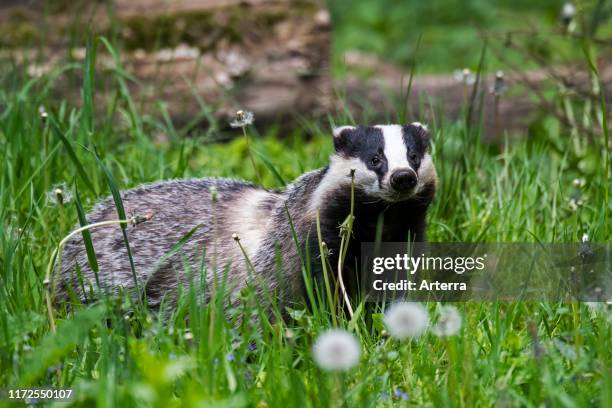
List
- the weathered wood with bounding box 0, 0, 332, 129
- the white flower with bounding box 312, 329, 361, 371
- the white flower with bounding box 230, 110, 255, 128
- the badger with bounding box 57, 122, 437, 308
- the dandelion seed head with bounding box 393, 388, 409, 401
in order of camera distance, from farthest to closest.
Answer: the weathered wood with bounding box 0, 0, 332, 129, the white flower with bounding box 230, 110, 255, 128, the badger with bounding box 57, 122, 437, 308, the dandelion seed head with bounding box 393, 388, 409, 401, the white flower with bounding box 312, 329, 361, 371

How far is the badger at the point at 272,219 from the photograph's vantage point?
3734 millimetres

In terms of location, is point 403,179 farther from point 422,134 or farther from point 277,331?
point 277,331

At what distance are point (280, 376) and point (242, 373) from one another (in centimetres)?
13

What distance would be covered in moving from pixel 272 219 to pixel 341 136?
0.49 m

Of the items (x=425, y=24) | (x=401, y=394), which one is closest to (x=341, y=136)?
(x=401, y=394)

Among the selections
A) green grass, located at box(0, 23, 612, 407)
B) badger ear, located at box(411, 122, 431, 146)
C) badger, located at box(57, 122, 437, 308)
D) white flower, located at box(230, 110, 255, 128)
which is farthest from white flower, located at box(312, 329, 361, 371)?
badger ear, located at box(411, 122, 431, 146)

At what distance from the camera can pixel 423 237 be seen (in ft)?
13.0

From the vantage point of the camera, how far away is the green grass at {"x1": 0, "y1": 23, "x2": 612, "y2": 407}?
258 cm

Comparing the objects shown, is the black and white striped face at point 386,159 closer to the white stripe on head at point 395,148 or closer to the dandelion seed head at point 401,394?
the white stripe on head at point 395,148

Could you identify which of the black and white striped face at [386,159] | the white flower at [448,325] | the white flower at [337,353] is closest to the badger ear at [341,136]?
the black and white striped face at [386,159]

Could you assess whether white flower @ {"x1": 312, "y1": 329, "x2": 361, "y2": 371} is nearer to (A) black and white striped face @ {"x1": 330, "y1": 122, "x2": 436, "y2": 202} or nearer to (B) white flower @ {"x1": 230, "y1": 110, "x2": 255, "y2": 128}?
(A) black and white striped face @ {"x1": 330, "y1": 122, "x2": 436, "y2": 202}

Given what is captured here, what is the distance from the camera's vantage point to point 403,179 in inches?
142

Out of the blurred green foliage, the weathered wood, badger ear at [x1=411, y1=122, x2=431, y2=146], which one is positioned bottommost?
badger ear at [x1=411, y1=122, x2=431, y2=146]

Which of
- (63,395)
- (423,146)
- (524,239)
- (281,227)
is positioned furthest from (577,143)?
(63,395)
